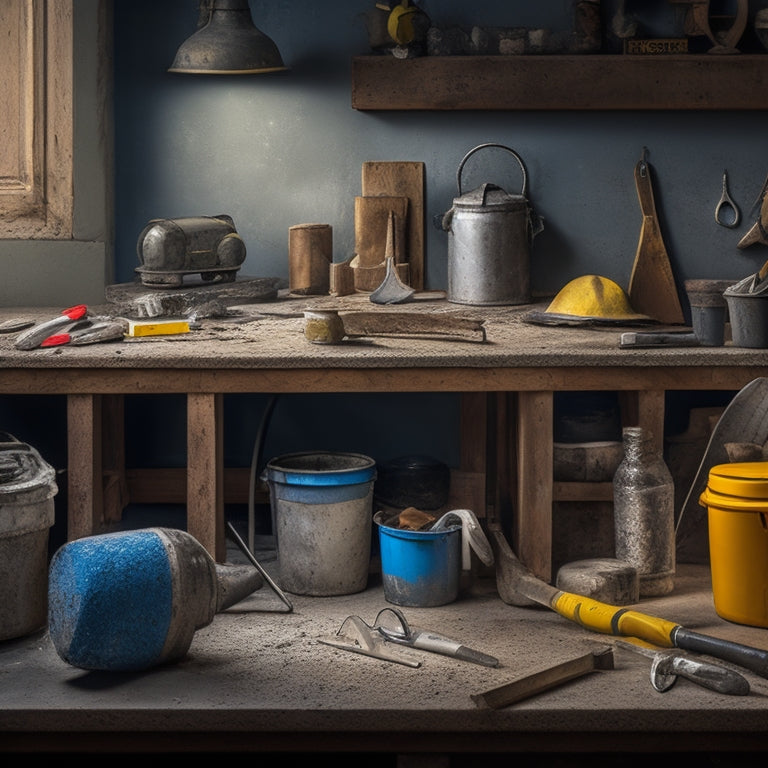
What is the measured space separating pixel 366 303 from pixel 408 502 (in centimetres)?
74

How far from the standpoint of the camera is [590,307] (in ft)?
13.7

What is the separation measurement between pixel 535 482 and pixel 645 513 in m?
0.34

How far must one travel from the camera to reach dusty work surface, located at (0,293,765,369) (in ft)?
11.7

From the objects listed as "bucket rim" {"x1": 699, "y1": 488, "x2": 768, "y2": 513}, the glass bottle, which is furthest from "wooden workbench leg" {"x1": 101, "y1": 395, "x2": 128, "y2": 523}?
"bucket rim" {"x1": 699, "y1": 488, "x2": 768, "y2": 513}

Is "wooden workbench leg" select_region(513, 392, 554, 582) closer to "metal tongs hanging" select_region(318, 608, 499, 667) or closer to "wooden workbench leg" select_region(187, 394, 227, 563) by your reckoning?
"metal tongs hanging" select_region(318, 608, 499, 667)

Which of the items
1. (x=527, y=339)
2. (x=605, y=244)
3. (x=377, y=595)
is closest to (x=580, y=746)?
(x=377, y=595)

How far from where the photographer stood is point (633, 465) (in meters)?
3.75

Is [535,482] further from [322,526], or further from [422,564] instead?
[322,526]

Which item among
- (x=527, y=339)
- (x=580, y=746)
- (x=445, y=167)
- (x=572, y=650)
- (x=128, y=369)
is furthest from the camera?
(x=445, y=167)

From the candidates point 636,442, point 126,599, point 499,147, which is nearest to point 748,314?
point 636,442

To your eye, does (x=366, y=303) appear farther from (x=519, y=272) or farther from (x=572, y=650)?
(x=572, y=650)

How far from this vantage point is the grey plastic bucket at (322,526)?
376 centimetres

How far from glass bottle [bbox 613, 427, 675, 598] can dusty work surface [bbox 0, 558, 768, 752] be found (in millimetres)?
554

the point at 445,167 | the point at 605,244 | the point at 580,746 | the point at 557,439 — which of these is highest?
the point at 445,167
